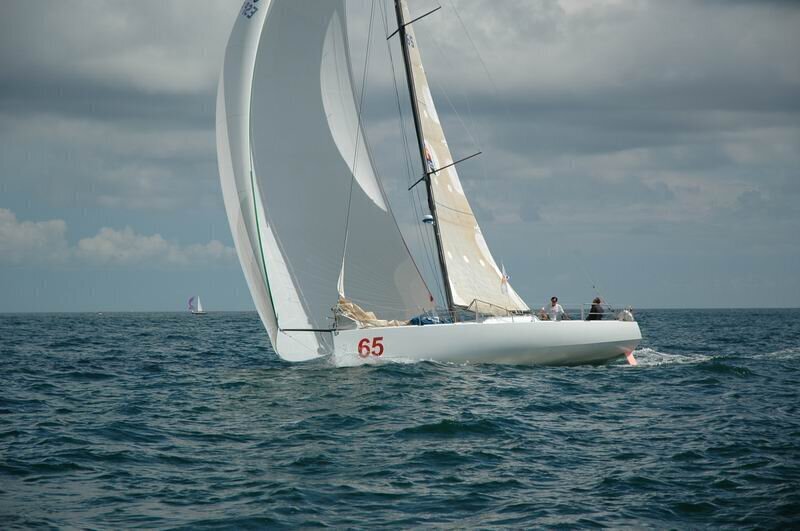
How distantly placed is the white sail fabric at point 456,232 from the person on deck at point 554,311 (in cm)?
142

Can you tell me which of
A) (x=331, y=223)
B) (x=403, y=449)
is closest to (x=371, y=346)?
(x=331, y=223)

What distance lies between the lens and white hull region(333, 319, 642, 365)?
61.7ft

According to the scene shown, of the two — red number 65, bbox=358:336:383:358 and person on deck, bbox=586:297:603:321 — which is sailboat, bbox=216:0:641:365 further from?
person on deck, bbox=586:297:603:321

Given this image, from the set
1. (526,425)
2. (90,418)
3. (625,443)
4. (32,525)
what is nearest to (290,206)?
(90,418)

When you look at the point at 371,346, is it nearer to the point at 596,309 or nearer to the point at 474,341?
the point at 474,341

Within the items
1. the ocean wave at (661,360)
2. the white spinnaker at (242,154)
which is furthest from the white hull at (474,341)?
the ocean wave at (661,360)

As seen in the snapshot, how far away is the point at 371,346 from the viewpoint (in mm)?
18875

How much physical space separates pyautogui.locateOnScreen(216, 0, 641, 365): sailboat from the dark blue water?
2.42ft

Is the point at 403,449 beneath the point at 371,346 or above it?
beneath

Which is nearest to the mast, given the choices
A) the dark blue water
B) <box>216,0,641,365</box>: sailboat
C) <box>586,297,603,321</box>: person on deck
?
<box>216,0,641,365</box>: sailboat

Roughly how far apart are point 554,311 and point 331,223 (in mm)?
5819

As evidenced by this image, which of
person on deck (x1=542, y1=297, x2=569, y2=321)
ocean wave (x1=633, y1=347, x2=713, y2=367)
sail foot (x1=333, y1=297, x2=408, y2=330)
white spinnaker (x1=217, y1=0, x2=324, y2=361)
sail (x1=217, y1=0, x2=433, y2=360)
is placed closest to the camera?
white spinnaker (x1=217, y1=0, x2=324, y2=361)

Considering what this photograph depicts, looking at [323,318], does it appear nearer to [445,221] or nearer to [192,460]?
[445,221]

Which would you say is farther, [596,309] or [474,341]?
[596,309]
